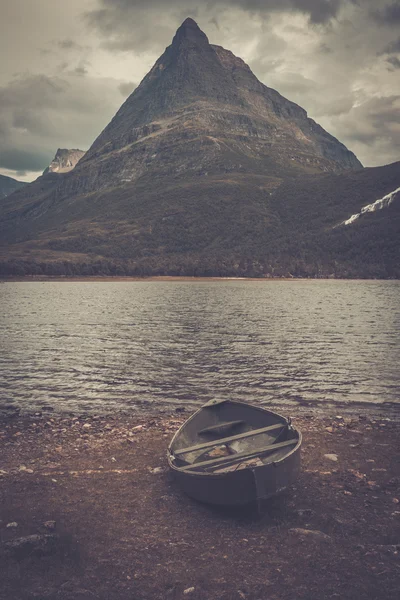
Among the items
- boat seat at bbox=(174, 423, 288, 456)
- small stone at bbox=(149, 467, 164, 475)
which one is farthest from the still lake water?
boat seat at bbox=(174, 423, 288, 456)

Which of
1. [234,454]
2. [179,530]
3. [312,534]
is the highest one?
[234,454]

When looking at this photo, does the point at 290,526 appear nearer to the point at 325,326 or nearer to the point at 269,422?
the point at 269,422

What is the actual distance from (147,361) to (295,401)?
41.0 feet

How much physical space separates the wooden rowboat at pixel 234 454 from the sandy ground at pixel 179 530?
815 millimetres

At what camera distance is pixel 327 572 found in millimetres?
8414

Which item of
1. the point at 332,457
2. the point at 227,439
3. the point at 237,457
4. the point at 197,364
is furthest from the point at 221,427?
the point at 197,364

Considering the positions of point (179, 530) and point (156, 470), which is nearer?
point (179, 530)

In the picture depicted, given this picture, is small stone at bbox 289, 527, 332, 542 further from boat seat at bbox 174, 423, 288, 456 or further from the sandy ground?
boat seat at bbox 174, 423, 288, 456

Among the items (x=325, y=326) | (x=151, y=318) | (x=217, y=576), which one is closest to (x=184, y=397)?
(x=217, y=576)

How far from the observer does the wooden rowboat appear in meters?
9.81

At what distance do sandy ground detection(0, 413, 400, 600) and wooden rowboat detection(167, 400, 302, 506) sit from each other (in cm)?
81

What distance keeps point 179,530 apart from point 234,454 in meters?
2.43

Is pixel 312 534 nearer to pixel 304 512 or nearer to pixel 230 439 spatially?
pixel 304 512

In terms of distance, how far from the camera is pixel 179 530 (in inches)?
393
